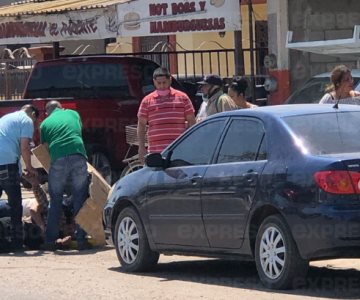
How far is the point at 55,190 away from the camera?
39.6 feet

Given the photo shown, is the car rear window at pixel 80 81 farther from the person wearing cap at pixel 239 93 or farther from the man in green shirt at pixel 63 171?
the person wearing cap at pixel 239 93

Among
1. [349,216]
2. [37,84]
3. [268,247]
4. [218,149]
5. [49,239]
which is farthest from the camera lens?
[37,84]

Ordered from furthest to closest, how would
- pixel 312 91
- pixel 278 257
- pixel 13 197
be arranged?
pixel 312 91 < pixel 13 197 < pixel 278 257

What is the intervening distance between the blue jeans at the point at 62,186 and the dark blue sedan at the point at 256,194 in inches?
64.8

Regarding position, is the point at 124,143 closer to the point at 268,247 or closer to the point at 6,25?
the point at 6,25

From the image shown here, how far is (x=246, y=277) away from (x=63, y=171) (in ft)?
10.5

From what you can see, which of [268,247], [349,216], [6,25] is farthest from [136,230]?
[6,25]

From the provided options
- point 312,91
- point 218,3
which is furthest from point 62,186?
point 218,3

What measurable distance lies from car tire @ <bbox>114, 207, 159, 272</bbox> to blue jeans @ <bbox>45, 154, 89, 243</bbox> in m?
1.70

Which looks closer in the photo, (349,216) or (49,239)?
(349,216)

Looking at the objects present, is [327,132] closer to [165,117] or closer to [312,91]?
[165,117]

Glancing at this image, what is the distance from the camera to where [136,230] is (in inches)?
403

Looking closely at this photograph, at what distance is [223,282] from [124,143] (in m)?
6.87

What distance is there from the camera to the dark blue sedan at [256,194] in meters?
8.16
